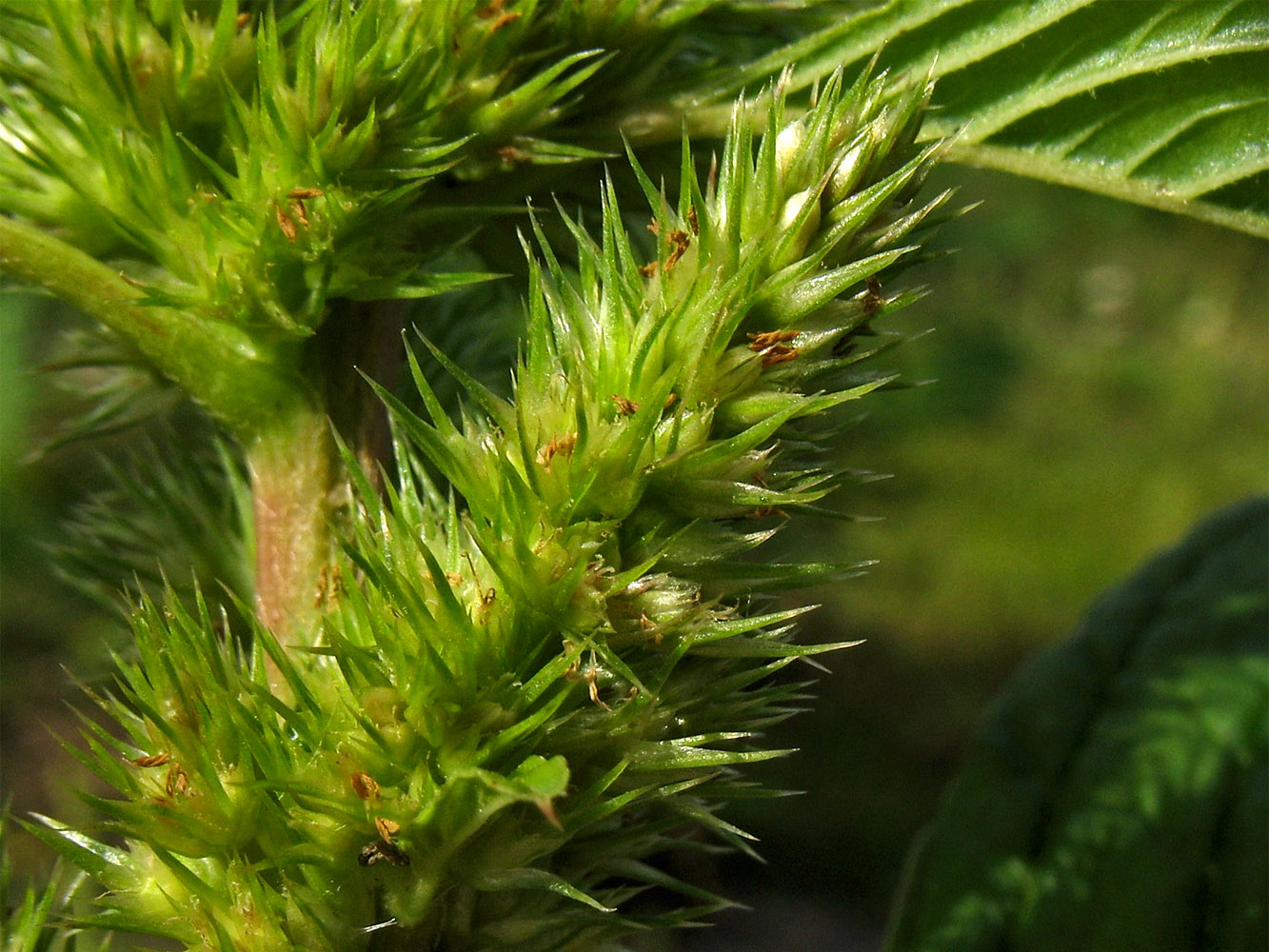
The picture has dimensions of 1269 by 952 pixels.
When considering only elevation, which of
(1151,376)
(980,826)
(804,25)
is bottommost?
(1151,376)

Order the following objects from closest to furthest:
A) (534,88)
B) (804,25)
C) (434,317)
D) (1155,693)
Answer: (534,88) < (804,25) < (434,317) < (1155,693)

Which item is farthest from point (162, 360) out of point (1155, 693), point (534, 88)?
point (1155, 693)

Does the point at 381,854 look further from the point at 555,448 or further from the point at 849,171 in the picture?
the point at 849,171

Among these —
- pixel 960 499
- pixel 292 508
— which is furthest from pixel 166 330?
pixel 960 499

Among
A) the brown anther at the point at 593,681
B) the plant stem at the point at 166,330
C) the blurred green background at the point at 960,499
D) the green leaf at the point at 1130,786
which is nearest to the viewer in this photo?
the brown anther at the point at 593,681

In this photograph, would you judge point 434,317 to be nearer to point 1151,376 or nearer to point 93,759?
point 93,759

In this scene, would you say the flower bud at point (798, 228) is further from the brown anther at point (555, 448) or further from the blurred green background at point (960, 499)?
the blurred green background at point (960, 499)

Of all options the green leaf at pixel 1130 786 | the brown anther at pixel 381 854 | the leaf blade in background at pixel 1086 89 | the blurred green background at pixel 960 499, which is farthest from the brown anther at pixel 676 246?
the blurred green background at pixel 960 499
